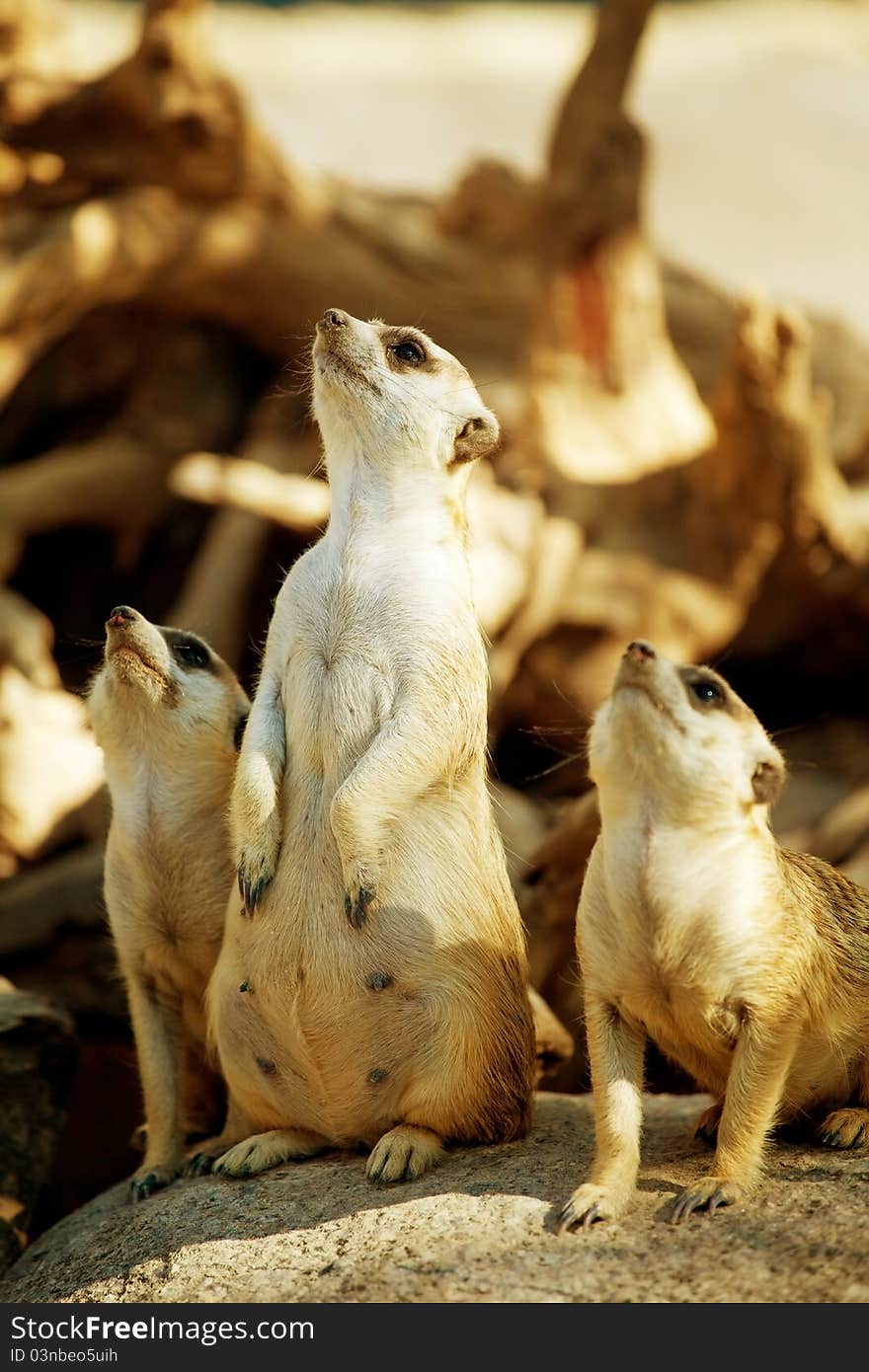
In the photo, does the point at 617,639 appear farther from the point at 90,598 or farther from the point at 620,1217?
the point at 620,1217

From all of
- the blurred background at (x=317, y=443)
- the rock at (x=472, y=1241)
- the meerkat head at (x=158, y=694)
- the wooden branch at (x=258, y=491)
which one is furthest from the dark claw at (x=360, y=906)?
the wooden branch at (x=258, y=491)

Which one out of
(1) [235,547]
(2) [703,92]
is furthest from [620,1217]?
(2) [703,92]

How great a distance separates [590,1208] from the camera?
11.8 ft

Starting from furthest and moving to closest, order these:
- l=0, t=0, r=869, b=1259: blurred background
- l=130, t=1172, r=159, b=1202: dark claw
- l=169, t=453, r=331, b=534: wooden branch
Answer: l=169, t=453, r=331, b=534: wooden branch
l=0, t=0, r=869, b=1259: blurred background
l=130, t=1172, r=159, b=1202: dark claw

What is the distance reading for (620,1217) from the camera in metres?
3.63

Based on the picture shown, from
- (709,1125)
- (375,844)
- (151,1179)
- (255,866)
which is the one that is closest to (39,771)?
(151,1179)

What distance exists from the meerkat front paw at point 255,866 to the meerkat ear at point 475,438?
1253mm

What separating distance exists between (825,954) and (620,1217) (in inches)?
35.1

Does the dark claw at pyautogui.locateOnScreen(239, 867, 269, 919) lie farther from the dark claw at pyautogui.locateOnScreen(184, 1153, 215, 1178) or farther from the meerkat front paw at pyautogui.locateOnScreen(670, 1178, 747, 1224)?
the meerkat front paw at pyautogui.locateOnScreen(670, 1178, 747, 1224)

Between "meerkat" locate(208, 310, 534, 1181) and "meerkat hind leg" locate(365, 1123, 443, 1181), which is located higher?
"meerkat" locate(208, 310, 534, 1181)

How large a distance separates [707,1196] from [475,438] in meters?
2.28

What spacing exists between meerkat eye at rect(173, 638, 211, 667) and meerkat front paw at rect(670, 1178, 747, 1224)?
2.22m

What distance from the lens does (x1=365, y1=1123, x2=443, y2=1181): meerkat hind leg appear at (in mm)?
4082

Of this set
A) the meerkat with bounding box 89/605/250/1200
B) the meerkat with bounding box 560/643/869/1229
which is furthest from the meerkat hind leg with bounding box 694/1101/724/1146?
the meerkat with bounding box 89/605/250/1200
